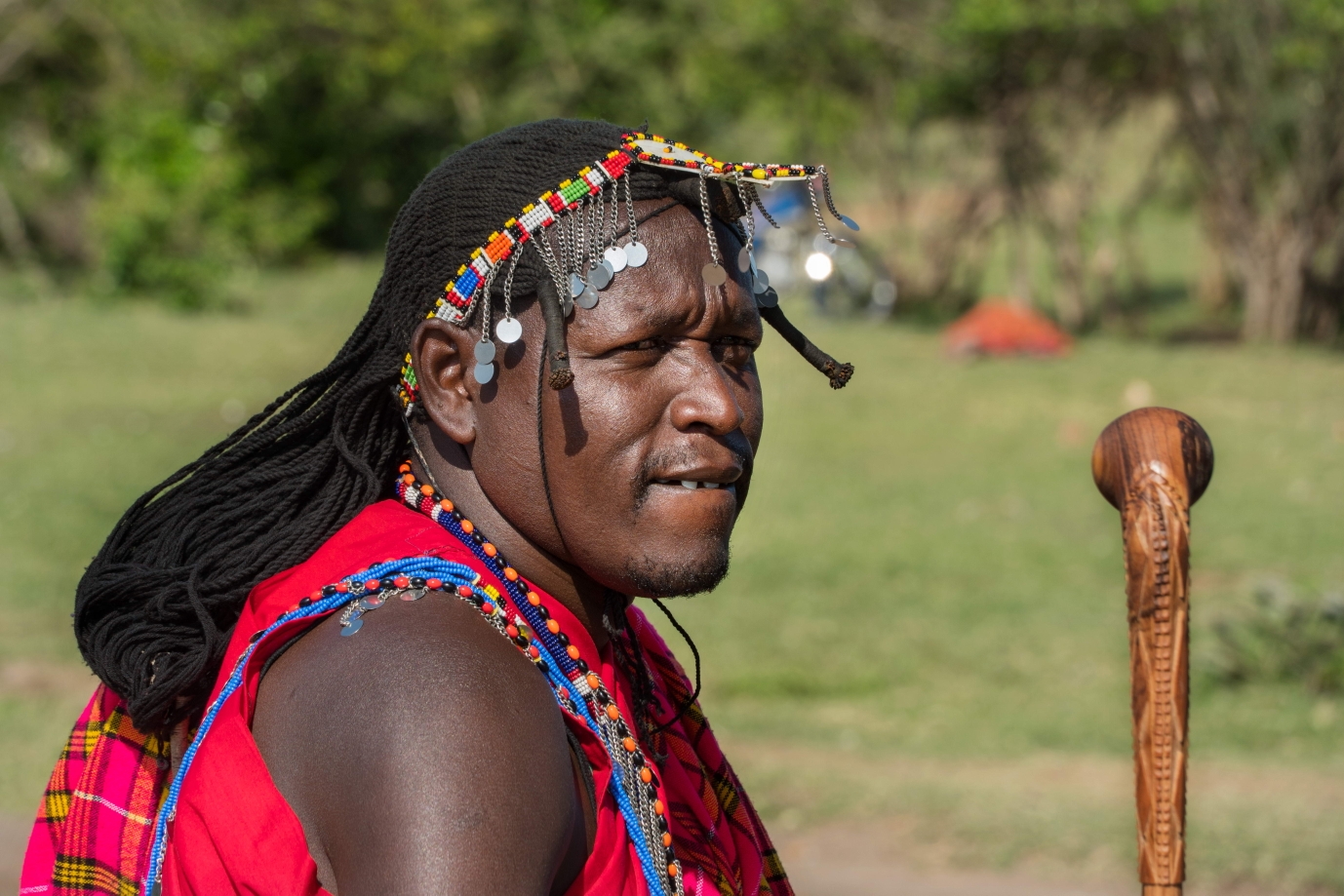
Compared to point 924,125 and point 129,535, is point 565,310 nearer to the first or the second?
point 129,535

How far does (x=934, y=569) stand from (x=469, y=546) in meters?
7.30

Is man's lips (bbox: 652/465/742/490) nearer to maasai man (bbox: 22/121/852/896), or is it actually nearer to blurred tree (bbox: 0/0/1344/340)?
maasai man (bbox: 22/121/852/896)

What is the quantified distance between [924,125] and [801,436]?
893 cm

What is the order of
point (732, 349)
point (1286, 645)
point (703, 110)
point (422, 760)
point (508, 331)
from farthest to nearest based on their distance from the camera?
point (703, 110) < point (1286, 645) < point (732, 349) < point (508, 331) < point (422, 760)

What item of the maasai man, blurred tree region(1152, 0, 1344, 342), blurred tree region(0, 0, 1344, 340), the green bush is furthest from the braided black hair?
blurred tree region(1152, 0, 1344, 342)

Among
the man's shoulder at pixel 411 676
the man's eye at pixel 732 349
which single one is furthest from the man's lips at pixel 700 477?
the man's shoulder at pixel 411 676

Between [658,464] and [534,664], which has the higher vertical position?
[658,464]

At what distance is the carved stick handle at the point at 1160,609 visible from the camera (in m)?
1.73

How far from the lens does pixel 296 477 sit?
1877 mm

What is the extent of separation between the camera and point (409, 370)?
73.0 inches

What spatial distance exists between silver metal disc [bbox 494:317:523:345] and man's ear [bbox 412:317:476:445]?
8 cm

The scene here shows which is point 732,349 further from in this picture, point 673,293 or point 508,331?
point 508,331

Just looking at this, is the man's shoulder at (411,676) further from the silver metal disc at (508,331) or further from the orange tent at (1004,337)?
the orange tent at (1004,337)

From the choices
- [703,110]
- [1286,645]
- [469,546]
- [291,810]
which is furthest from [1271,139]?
[291,810]
